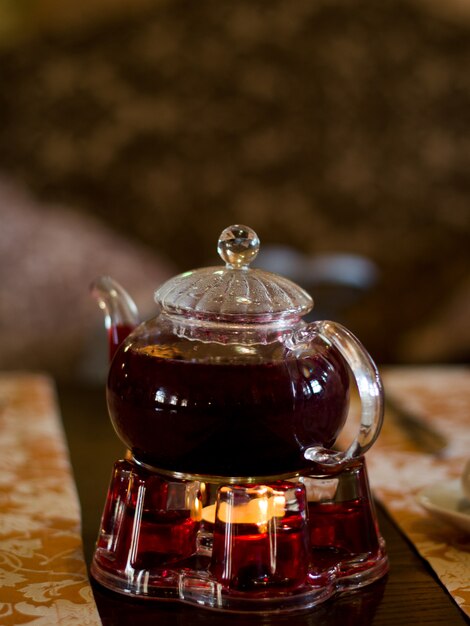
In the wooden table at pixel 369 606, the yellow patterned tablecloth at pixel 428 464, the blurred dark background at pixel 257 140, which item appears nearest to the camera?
the wooden table at pixel 369 606

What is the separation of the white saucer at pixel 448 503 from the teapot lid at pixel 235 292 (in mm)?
216

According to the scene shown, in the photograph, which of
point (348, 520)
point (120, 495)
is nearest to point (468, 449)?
point (348, 520)

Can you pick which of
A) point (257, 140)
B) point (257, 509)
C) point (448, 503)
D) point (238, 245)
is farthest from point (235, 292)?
point (257, 140)

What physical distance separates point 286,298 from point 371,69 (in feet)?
6.79

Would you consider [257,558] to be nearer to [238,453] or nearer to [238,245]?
[238,453]

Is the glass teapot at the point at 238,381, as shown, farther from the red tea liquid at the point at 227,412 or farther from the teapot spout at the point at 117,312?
the teapot spout at the point at 117,312

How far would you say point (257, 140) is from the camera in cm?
259

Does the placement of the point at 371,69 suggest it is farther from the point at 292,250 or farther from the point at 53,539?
the point at 53,539

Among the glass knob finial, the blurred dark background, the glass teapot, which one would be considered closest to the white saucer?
the glass teapot

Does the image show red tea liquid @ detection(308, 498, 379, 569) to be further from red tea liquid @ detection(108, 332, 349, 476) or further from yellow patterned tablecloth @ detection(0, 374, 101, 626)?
yellow patterned tablecloth @ detection(0, 374, 101, 626)

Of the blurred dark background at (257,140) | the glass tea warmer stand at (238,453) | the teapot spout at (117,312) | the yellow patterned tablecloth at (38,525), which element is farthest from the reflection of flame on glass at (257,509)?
the blurred dark background at (257,140)

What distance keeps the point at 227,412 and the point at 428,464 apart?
44 cm

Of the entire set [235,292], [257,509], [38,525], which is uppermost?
[235,292]

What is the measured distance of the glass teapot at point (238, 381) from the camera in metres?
0.64
